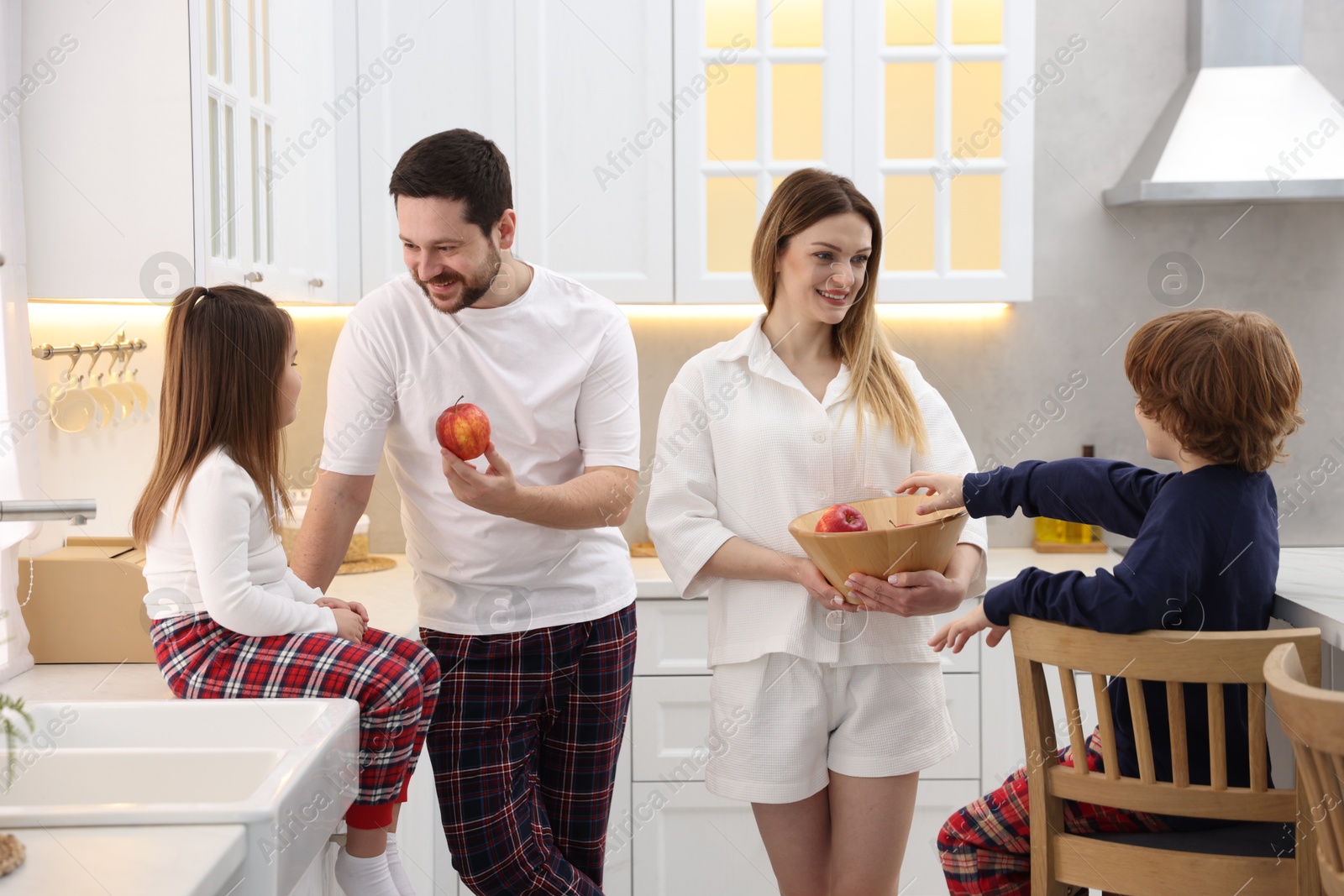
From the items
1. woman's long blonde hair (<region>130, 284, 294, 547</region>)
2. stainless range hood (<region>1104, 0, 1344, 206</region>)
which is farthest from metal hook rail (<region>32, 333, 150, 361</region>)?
stainless range hood (<region>1104, 0, 1344, 206</region>)

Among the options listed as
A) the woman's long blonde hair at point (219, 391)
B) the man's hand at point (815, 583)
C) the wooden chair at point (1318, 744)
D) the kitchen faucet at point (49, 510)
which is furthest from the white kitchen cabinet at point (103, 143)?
the wooden chair at point (1318, 744)

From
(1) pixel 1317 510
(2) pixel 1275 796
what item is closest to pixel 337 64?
(2) pixel 1275 796

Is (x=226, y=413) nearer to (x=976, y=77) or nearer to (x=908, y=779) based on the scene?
(x=908, y=779)

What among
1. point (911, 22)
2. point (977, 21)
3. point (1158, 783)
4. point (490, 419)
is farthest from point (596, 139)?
point (1158, 783)

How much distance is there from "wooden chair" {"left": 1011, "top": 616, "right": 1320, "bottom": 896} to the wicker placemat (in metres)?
0.99

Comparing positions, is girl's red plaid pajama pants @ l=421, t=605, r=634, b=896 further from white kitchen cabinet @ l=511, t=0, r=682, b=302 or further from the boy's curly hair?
white kitchen cabinet @ l=511, t=0, r=682, b=302

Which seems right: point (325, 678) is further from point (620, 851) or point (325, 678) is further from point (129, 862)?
point (620, 851)

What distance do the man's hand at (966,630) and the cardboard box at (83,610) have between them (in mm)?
1209

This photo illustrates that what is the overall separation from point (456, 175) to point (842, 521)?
2.19ft

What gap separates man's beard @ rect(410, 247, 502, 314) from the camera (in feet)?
5.03

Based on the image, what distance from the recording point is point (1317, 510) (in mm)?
2885

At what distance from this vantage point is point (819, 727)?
1.58 m

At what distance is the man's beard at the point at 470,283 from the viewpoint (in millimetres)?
1532

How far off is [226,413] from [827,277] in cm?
82
